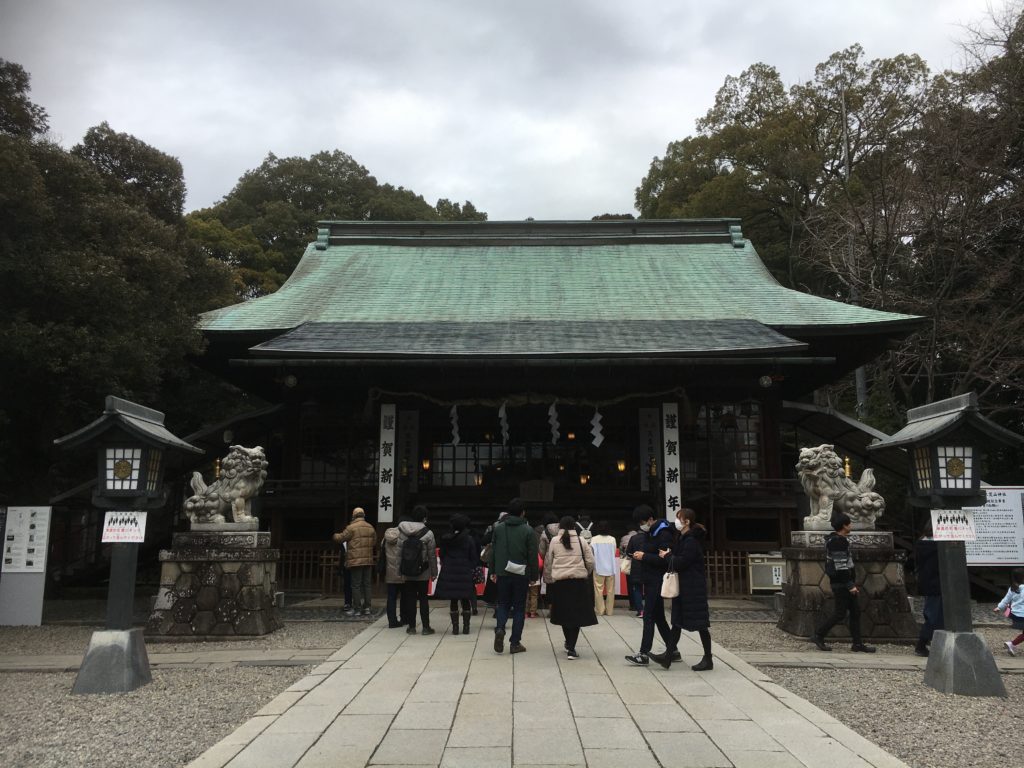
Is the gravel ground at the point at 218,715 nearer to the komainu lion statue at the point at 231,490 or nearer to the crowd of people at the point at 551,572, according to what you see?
the crowd of people at the point at 551,572

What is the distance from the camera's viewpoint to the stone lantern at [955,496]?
6.61 meters

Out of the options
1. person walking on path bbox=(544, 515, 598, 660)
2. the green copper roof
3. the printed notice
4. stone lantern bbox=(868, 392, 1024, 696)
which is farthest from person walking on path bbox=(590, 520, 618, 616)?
the printed notice

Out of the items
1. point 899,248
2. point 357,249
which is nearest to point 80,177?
point 357,249

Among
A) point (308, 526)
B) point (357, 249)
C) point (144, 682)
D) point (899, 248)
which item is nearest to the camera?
point (144, 682)

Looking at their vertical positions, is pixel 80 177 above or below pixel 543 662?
above

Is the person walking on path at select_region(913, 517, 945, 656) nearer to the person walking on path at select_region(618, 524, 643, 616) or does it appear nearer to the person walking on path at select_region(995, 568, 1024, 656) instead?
the person walking on path at select_region(995, 568, 1024, 656)

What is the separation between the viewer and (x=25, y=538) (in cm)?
1101

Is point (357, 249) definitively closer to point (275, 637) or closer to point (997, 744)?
point (275, 637)

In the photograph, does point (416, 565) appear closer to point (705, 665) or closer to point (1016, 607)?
point (705, 665)

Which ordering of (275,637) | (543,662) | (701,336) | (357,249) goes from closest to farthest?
(543,662)
(275,637)
(701,336)
(357,249)

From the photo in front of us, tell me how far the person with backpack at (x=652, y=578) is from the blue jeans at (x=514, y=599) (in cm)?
121

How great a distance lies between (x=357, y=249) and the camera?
2025cm

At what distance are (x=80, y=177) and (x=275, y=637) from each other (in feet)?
26.2

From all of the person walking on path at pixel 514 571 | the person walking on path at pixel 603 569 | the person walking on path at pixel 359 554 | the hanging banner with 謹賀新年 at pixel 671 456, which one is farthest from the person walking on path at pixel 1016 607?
the person walking on path at pixel 359 554
